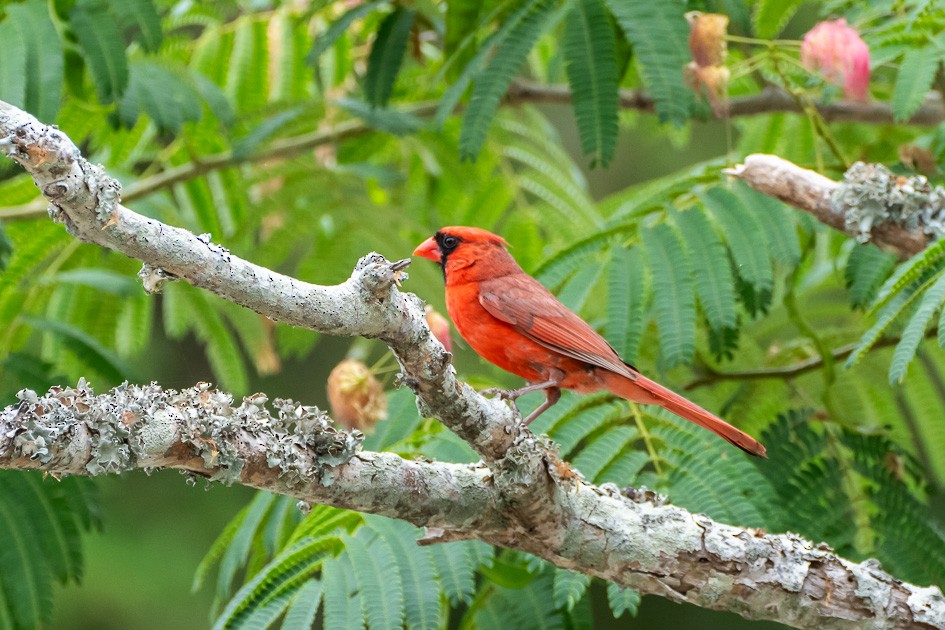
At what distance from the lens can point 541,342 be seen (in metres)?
3.27

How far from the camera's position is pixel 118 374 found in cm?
392

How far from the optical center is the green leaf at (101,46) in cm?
364

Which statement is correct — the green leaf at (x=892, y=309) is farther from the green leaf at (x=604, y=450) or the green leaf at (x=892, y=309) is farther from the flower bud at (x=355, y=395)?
the flower bud at (x=355, y=395)

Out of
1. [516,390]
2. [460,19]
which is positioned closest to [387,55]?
[460,19]

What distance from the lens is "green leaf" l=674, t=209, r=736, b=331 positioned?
330 centimetres

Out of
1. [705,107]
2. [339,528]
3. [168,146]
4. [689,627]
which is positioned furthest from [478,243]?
[689,627]

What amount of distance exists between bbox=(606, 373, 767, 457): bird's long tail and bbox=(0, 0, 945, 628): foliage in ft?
0.40

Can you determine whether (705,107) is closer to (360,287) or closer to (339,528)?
(339,528)

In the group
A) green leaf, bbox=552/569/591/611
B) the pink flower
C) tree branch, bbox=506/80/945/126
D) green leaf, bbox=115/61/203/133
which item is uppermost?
green leaf, bbox=115/61/203/133

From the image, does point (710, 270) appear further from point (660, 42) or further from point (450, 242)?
point (450, 242)

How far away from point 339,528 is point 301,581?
0.17 meters

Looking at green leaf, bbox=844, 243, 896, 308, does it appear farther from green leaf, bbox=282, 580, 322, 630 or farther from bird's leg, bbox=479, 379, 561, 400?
green leaf, bbox=282, 580, 322, 630

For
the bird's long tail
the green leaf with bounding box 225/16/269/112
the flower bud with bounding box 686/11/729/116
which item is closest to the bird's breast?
the bird's long tail

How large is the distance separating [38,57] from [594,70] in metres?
1.72
